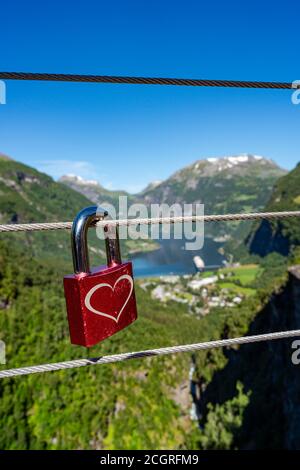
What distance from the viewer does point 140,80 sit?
6.70 feet

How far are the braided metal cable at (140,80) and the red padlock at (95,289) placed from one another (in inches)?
29.3

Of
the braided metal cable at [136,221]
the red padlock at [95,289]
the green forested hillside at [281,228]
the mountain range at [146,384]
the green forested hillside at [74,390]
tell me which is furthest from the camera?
the green forested hillside at [281,228]

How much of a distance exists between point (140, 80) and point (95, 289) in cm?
117

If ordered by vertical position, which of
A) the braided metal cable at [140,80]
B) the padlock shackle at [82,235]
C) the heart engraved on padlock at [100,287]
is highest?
the braided metal cable at [140,80]

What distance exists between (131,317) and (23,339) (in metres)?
64.1

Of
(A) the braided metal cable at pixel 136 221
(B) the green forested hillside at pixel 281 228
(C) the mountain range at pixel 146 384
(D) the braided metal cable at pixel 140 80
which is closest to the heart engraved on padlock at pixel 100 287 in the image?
(A) the braided metal cable at pixel 136 221

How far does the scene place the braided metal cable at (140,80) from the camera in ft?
6.33

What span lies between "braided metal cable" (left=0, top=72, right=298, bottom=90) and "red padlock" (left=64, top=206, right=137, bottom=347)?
2.44ft

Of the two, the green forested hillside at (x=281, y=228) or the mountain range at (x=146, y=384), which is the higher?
the green forested hillside at (x=281, y=228)

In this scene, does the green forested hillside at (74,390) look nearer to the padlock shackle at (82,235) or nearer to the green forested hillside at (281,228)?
the padlock shackle at (82,235)

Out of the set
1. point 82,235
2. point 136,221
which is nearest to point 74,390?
point 136,221

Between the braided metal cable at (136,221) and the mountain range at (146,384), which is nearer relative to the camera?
the braided metal cable at (136,221)

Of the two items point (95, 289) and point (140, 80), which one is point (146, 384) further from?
point (140, 80)
